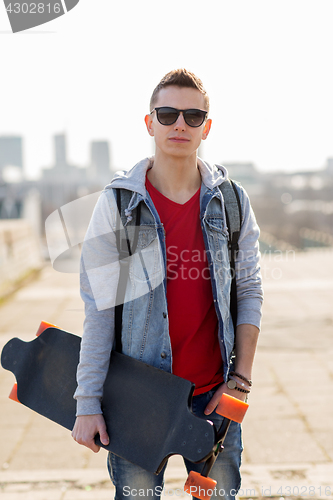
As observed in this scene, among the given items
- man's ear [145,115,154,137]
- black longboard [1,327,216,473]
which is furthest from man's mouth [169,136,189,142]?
black longboard [1,327,216,473]

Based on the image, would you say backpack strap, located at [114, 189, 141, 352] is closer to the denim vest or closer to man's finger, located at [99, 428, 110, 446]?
the denim vest

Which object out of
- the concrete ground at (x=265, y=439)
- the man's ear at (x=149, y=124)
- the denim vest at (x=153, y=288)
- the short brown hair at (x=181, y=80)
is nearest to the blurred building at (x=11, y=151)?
the concrete ground at (x=265, y=439)

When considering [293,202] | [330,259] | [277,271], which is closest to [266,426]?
[277,271]

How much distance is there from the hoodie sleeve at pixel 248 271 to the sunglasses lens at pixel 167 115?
0.40 m

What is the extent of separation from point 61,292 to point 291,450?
7.20 metres

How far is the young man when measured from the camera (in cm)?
175

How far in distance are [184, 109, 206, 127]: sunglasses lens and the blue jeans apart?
1.04m

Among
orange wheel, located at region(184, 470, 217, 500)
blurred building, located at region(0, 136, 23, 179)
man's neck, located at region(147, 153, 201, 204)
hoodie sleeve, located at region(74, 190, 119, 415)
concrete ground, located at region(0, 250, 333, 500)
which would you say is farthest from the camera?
blurred building, located at region(0, 136, 23, 179)

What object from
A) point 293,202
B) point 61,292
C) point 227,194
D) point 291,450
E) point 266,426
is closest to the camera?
point 227,194

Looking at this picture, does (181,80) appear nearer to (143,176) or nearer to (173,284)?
(143,176)

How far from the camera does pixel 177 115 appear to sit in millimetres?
1774

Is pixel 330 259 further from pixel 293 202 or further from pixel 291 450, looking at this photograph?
pixel 293 202

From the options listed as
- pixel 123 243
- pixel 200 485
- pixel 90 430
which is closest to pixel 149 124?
pixel 123 243

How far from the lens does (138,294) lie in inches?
69.2
